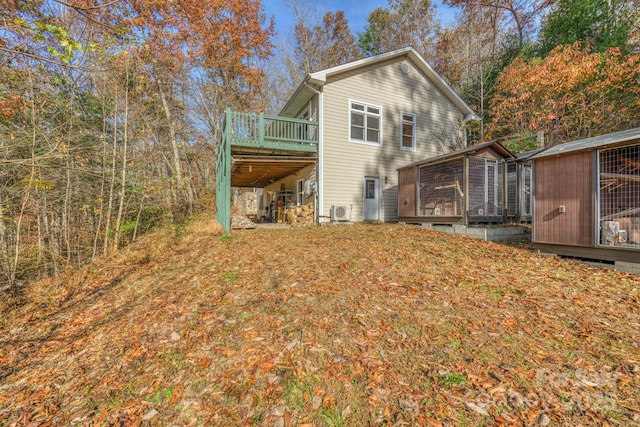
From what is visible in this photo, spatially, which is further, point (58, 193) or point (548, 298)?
point (58, 193)

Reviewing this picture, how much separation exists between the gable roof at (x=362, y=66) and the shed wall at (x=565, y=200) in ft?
22.9

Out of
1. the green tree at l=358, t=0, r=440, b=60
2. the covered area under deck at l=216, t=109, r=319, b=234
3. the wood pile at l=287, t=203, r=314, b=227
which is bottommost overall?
the wood pile at l=287, t=203, r=314, b=227

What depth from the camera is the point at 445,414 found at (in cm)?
190

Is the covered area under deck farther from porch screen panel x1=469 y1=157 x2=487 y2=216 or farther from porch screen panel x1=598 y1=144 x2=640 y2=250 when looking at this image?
porch screen panel x1=598 y1=144 x2=640 y2=250

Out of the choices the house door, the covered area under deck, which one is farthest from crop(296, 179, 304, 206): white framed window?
the house door

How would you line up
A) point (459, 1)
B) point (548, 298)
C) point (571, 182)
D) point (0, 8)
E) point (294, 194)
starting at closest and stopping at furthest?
point (0, 8)
point (548, 298)
point (571, 182)
point (294, 194)
point (459, 1)

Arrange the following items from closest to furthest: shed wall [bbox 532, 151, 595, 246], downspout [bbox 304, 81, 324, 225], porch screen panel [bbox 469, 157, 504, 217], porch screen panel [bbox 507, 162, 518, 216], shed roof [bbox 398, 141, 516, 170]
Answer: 1. shed wall [bbox 532, 151, 595, 246]
2. shed roof [bbox 398, 141, 516, 170]
3. porch screen panel [bbox 469, 157, 504, 217]
4. porch screen panel [bbox 507, 162, 518, 216]
5. downspout [bbox 304, 81, 324, 225]

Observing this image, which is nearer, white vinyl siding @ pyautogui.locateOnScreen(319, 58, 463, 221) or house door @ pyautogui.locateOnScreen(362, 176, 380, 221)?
white vinyl siding @ pyautogui.locateOnScreen(319, 58, 463, 221)

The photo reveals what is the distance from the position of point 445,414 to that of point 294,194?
1164 centimetres

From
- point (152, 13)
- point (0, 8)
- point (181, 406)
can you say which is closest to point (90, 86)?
point (0, 8)

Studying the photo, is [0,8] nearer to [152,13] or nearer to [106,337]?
[106,337]

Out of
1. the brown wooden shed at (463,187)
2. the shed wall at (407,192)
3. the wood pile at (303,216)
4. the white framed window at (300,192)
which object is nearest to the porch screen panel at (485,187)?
the brown wooden shed at (463,187)

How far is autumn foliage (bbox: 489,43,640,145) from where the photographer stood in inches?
432

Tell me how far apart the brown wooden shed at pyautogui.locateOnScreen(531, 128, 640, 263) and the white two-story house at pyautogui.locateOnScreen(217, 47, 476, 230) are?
569 centimetres
